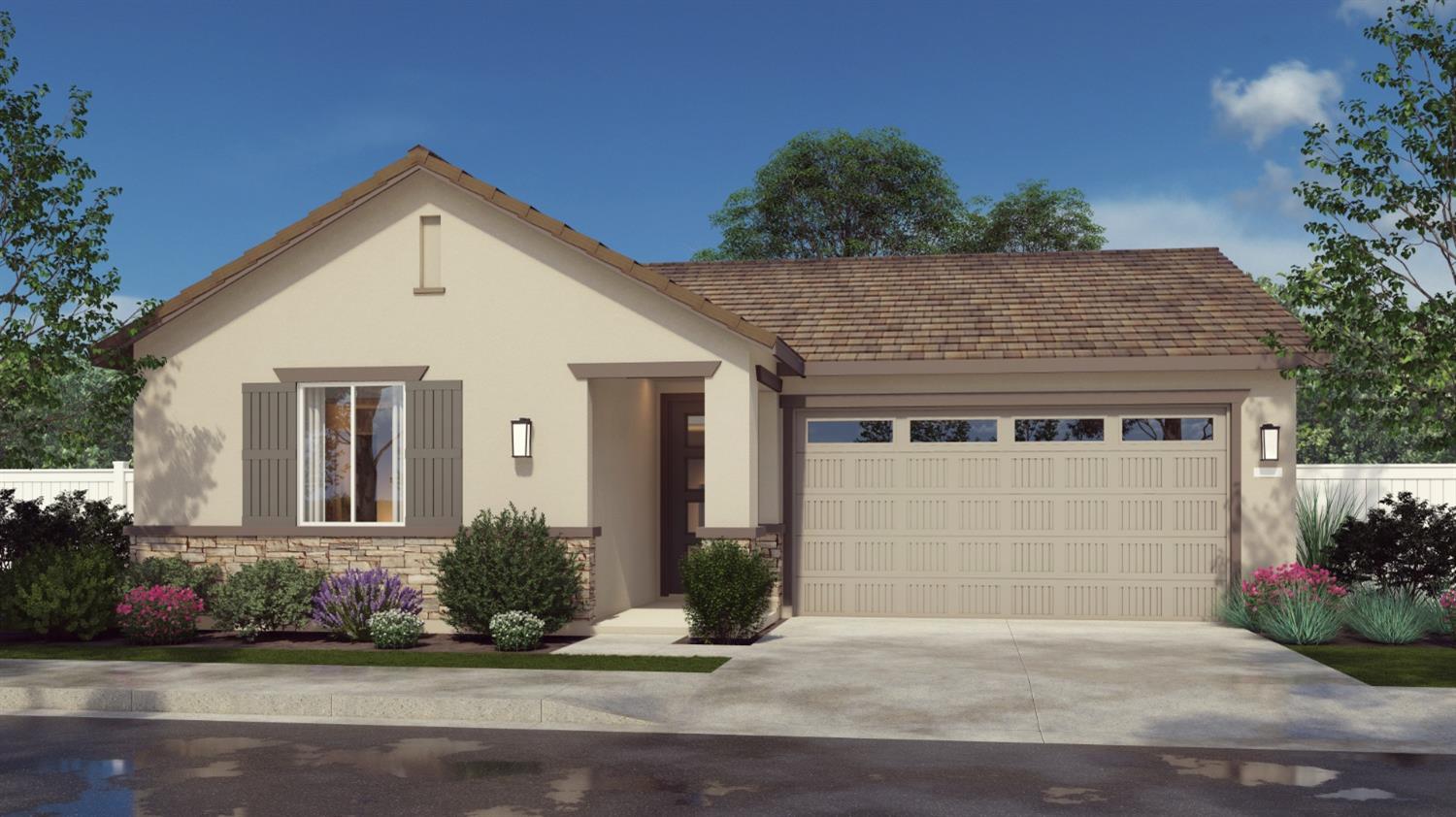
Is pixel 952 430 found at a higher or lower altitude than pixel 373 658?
higher

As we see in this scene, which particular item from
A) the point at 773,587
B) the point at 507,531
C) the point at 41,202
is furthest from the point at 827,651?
the point at 41,202

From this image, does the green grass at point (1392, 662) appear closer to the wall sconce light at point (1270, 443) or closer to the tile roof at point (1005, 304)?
the wall sconce light at point (1270, 443)

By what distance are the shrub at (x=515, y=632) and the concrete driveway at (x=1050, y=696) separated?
1.45 feet

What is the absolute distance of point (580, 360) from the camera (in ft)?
50.9

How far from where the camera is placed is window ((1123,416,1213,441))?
16609 mm

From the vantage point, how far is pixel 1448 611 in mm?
15039

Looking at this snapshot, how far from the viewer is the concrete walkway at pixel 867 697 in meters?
9.70

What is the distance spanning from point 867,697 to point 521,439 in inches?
230

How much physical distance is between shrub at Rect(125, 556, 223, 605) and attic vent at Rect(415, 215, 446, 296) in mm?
3904

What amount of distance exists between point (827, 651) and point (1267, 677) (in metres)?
4.01

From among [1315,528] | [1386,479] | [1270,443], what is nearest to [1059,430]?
[1270,443]

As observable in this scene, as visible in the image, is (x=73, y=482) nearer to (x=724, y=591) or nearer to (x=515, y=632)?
(x=515, y=632)

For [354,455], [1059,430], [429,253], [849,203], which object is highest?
[849,203]

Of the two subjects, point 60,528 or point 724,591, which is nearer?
point 724,591
